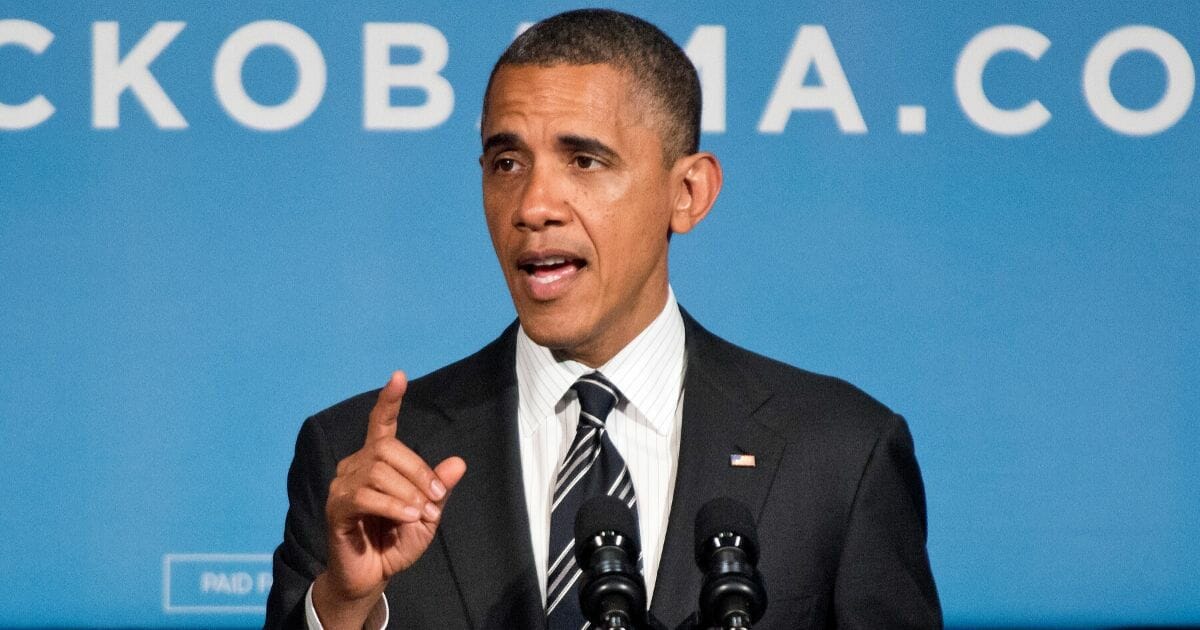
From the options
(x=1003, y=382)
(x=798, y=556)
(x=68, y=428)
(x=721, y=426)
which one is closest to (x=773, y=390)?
(x=721, y=426)

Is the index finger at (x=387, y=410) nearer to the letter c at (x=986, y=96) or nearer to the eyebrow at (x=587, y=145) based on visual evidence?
the eyebrow at (x=587, y=145)

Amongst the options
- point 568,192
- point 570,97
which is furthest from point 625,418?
point 570,97

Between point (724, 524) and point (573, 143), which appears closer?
point (724, 524)

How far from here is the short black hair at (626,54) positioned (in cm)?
227

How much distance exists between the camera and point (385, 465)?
70.1 inches

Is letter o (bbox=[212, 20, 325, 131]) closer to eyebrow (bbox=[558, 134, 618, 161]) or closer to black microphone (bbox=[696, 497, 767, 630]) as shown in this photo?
eyebrow (bbox=[558, 134, 618, 161])

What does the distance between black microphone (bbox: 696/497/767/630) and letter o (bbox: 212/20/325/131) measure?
1.83m

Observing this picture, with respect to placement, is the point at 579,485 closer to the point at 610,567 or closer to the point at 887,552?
the point at 887,552

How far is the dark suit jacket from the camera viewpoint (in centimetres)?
216

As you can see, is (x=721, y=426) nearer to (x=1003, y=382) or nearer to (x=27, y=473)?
(x=1003, y=382)

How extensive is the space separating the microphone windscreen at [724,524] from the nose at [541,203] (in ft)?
2.02

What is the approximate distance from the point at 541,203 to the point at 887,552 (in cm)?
68

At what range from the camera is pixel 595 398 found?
90.4 inches

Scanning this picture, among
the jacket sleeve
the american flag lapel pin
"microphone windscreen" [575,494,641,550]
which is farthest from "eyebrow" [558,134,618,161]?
"microphone windscreen" [575,494,641,550]
